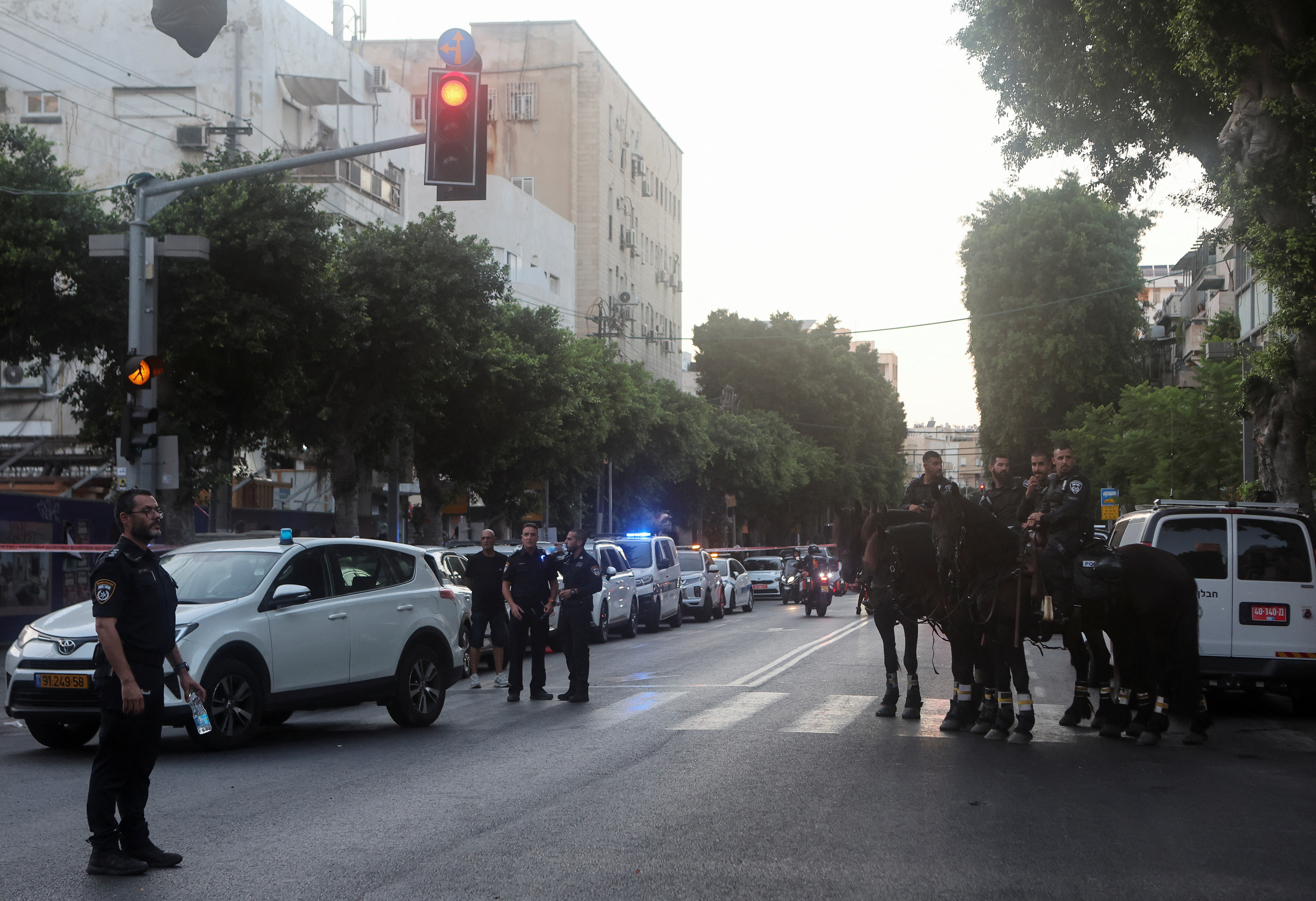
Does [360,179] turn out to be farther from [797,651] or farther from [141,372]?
[141,372]

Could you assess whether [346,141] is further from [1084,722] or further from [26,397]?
[1084,722]

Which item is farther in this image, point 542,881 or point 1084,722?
point 1084,722

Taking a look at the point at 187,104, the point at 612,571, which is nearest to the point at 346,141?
the point at 187,104

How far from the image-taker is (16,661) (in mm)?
10680

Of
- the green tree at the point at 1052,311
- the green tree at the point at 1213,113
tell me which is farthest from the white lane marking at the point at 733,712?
the green tree at the point at 1052,311

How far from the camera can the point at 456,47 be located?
12.7m

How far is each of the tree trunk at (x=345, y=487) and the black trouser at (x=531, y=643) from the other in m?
14.5

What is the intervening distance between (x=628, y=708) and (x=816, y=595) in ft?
73.6

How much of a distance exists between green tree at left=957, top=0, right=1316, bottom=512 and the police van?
17.1 feet

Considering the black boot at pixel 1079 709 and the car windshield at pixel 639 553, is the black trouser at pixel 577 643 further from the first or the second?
the car windshield at pixel 639 553

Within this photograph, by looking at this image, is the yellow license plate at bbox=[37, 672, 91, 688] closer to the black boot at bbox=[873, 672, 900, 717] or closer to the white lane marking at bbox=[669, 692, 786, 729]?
the white lane marking at bbox=[669, 692, 786, 729]

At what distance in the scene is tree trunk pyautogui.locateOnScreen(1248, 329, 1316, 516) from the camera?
19.8m

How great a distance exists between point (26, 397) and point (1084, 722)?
3687cm

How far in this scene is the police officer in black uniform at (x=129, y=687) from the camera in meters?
6.74
